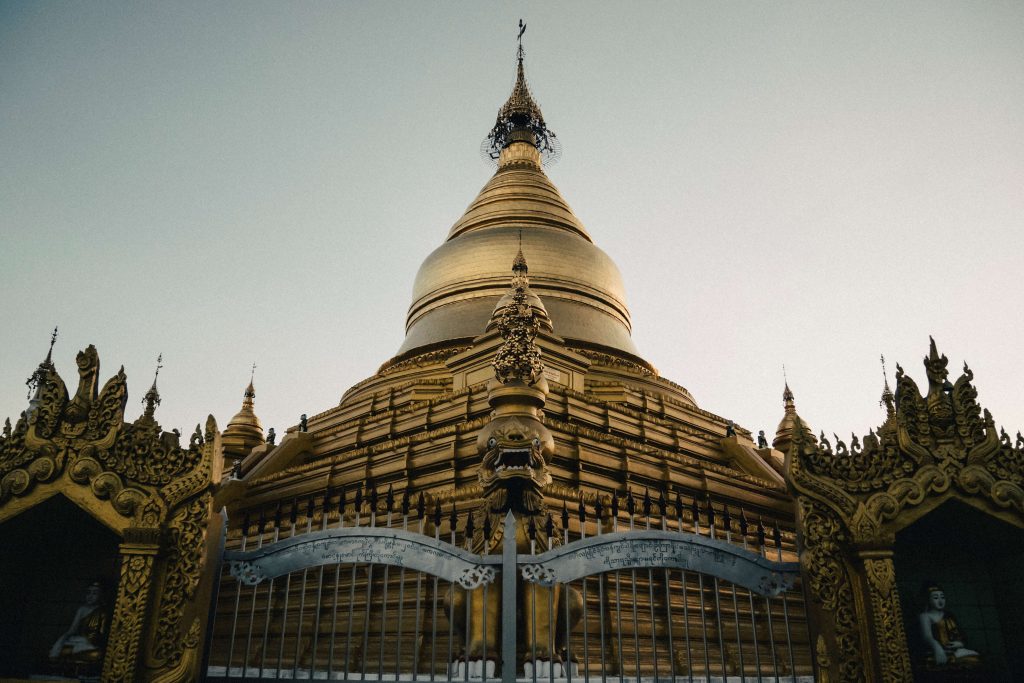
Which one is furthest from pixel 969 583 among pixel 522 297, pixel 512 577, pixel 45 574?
pixel 45 574

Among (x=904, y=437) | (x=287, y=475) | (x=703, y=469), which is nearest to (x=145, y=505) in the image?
(x=904, y=437)

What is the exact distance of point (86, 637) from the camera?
605cm

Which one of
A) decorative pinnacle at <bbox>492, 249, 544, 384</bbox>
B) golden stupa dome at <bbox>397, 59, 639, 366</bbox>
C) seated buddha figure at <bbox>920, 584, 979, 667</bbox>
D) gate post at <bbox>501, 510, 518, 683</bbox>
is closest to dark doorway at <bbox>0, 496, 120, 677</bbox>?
gate post at <bbox>501, 510, 518, 683</bbox>

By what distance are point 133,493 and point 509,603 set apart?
297 cm

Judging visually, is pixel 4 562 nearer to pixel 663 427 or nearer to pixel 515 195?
pixel 663 427

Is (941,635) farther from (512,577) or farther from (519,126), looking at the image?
(519,126)

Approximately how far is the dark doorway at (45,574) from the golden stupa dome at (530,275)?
14.3 metres

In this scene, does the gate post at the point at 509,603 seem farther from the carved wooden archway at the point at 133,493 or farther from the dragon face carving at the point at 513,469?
the carved wooden archway at the point at 133,493

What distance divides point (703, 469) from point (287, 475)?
815 centimetres

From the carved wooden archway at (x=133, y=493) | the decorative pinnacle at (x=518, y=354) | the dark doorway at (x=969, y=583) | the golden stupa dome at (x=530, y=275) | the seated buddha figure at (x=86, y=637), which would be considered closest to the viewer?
the carved wooden archway at (x=133, y=493)

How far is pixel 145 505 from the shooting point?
5992mm

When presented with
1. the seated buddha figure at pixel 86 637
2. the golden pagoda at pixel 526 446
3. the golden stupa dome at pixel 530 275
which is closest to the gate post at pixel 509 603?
the golden pagoda at pixel 526 446

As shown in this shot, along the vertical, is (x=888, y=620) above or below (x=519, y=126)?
below

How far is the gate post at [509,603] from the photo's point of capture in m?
5.50
